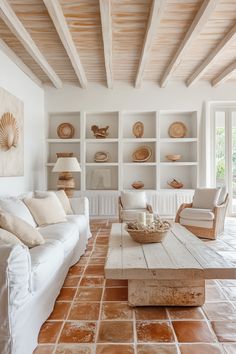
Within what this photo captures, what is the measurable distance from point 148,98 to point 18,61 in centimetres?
275

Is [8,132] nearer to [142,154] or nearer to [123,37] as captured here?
[123,37]

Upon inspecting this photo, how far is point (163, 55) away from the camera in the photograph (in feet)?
15.5

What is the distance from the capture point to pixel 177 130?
254 inches

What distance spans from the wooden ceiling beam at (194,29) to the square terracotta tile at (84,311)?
3149 millimetres

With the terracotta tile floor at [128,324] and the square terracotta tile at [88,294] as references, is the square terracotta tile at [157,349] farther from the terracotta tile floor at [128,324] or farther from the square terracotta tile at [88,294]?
the square terracotta tile at [88,294]

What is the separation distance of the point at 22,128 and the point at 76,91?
1924 mm

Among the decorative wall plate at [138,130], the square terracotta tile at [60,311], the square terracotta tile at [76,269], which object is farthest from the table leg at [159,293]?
the decorative wall plate at [138,130]

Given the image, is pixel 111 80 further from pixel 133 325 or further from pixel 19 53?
pixel 133 325

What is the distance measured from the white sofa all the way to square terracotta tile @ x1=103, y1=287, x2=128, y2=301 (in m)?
0.42

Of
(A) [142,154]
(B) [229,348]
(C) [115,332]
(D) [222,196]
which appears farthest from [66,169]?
(B) [229,348]

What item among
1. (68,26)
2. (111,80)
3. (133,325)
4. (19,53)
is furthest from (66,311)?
(111,80)

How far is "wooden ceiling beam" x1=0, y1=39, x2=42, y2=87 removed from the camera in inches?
163

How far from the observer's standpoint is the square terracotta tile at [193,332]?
1.83 meters

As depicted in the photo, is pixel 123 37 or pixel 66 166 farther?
pixel 66 166
